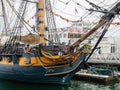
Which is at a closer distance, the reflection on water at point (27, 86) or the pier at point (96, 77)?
the reflection on water at point (27, 86)

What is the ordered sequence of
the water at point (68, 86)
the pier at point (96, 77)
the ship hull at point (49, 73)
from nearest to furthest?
the ship hull at point (49, 73) < the water at point (68, 86) < the pier at point (96, 77)

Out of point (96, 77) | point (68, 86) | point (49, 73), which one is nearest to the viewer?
point (49, 73)

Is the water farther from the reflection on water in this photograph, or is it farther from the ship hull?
the ship hull

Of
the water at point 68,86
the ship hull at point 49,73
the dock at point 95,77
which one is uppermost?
the ship hull at point 49,73

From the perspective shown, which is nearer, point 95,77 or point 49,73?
point 49,73

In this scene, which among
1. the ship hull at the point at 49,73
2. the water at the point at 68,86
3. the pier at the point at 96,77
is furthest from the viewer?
the pier at the point at 96,77

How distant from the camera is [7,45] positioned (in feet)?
96.7

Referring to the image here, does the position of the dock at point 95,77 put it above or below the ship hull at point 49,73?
below

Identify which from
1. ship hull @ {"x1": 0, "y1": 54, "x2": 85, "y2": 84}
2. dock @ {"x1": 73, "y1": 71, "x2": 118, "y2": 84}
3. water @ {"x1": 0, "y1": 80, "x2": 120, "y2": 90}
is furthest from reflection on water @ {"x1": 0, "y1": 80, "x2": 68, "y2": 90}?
dock @ {"x1": 73, "y1": 71, "x2": 118, "y2": 84}

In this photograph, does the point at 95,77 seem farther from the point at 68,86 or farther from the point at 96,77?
the point at 68,86

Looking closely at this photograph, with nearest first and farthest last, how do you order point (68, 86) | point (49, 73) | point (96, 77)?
1. point (49, 73)
2. point (68, 86)
3. point (96, 77)

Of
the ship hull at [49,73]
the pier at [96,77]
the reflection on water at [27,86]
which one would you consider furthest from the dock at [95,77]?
the reflection on water at [27,86]

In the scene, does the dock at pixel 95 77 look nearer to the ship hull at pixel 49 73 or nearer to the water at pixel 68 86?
the water at pixel 68 86

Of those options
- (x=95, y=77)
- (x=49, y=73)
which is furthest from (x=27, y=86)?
(x=95, y=77)
